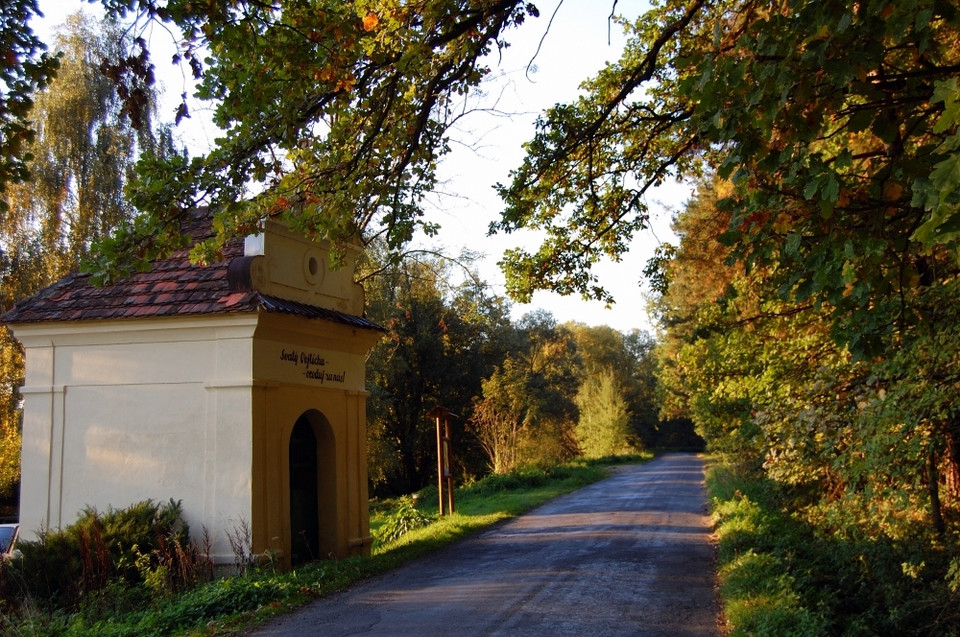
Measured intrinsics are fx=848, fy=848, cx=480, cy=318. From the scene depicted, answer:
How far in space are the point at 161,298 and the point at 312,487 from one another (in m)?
4.08

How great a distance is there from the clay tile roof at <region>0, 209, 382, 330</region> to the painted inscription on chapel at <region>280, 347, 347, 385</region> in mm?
658

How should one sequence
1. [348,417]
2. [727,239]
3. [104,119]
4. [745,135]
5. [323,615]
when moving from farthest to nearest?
[104,119] < [348,417] < [323,615] < [727,239] < [745,135]

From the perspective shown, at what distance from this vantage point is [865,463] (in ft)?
28.2

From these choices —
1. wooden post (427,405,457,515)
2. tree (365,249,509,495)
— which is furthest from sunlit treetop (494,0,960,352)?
tree (365,249,509,495)

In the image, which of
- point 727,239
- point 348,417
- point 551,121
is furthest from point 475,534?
point 727,239

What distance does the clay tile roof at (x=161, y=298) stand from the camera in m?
12.3

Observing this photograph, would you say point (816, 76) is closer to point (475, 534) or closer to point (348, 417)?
point (348, 417)

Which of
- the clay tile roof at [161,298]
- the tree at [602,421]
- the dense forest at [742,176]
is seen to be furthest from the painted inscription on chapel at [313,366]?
the tree at [602,421]

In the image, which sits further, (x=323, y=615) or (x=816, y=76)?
(x=323, y=615)

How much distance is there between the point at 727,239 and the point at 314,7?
4685 mm

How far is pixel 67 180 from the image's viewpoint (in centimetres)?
2836

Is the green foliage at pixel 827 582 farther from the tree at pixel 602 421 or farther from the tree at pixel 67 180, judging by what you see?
the tree at pixel 602 421

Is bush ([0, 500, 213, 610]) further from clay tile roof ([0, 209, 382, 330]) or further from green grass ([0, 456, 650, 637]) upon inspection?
clay tile roof ([0, 209, 382, 330])

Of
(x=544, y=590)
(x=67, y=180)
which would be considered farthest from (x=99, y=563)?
(x=67, y=180)
